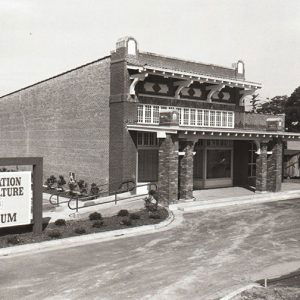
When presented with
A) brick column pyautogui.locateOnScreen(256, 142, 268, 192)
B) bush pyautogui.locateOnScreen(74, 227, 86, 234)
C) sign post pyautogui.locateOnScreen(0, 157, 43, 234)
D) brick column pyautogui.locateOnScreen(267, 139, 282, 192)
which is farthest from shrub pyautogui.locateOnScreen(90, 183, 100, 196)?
brick column pyautogui.locateOnScreen(267, 139, 282, 192)

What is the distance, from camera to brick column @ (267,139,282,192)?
1006 inches

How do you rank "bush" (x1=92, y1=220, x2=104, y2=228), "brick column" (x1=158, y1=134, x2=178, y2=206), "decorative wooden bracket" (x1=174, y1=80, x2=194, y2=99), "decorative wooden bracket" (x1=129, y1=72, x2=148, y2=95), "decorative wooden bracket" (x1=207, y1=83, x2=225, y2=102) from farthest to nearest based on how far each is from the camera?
"decorative wooden bracket" (x1=207, y1=83, x2=225, y2=102), "decorative wooden bracket" (x1=174, y1=80, x2=194, y2=99), "decorative wooden bracket" (x1=129, y1=72, x2=148, y2=95), "brick column" (x1=158, y1=134, x2=178, y2=206), "bush" (x1=92, y1=220, x2=104, y2=228)

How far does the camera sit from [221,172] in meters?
28.1

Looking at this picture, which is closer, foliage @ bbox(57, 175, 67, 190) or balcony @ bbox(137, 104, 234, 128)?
balcony @ bbox(137, 104, 234, 128)

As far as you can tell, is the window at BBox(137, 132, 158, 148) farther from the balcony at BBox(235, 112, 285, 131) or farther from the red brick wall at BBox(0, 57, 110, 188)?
the balcony at BBox(235, 112, 285, 131)

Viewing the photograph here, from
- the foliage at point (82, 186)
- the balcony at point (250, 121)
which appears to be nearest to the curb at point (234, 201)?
the balcony at point (250, 121)

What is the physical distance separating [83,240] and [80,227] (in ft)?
3.19

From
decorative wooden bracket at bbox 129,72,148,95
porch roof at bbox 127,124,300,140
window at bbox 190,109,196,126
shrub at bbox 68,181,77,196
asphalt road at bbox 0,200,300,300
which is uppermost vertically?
decorative wooden bracket at bbox 129,72,148,95

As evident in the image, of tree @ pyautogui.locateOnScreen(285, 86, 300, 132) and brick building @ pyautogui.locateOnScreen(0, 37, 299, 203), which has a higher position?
tree @ pyautogui.locateOnScreen(285, 86, 300, 132)

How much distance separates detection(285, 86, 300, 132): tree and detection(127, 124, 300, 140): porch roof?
50.7m

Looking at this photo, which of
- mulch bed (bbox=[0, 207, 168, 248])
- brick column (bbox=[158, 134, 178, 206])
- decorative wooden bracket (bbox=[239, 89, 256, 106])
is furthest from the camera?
decorative wooden bracket (bbox=[239, 89, 256, 106])

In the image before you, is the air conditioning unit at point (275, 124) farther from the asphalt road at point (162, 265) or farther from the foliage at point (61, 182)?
the foliage at point (61, 182)

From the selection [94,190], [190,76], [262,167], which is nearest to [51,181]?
[94,190]

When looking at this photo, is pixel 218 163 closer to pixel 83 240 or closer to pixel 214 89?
pixel 214 89
